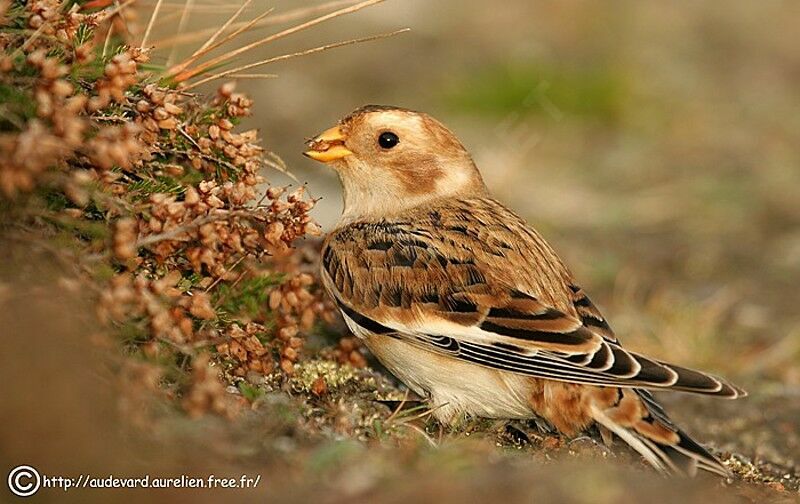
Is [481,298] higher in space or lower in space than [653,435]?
higher

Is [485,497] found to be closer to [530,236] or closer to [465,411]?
[465,411]

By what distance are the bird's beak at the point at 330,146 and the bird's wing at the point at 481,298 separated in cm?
31

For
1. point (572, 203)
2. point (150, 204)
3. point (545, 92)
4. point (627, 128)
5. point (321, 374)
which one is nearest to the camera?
point (150, 204)

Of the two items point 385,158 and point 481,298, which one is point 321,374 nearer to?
point 481,298

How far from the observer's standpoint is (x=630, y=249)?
7.82m

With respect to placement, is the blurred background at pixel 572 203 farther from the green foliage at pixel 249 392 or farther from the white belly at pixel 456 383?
the white belly at pixel 456 383

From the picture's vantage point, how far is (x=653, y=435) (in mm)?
3926

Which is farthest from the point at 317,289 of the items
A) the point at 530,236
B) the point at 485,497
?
the point at 485,497

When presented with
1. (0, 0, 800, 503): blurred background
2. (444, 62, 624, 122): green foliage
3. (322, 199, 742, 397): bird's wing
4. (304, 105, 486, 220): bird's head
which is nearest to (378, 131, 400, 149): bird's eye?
(304, 105, 486, 220): bird's head

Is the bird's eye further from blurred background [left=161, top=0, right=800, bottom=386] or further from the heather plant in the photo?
blurred background [left=161, top=0, right=800, bottom=386]

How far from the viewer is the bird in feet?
12.8

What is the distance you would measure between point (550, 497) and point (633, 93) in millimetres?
7264

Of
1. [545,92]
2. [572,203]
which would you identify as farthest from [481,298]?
[545,92]

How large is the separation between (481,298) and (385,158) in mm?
937
